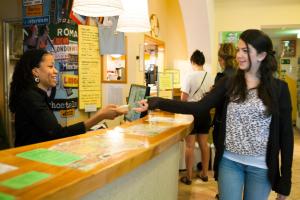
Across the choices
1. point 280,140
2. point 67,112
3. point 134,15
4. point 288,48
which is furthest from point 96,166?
point 288,48

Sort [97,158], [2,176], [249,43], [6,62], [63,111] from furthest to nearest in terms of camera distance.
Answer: [6,62]
[63,111]
[249,43]
[97,158]
[2,176]

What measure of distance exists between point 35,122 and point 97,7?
2.85 ft

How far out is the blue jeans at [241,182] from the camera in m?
1.56

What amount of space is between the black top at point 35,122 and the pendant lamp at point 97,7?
0.62 m

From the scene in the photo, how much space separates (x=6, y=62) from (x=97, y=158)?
12.5 feet

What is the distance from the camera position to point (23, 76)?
1.83 metres

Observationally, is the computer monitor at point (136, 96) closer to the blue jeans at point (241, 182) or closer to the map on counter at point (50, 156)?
the blue jeans at point (241, 182)

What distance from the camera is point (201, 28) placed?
18.2 ft

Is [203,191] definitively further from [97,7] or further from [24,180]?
[24,180]

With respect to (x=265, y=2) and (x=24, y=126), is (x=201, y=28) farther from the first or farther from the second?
(x=24, y=126)

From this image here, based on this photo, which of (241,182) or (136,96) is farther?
(136,96)

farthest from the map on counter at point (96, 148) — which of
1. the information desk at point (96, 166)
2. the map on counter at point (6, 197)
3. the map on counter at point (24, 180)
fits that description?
the map on counter at point (6, 197)

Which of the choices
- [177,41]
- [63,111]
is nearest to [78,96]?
[63,111]

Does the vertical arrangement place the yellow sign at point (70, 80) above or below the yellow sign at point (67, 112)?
above
